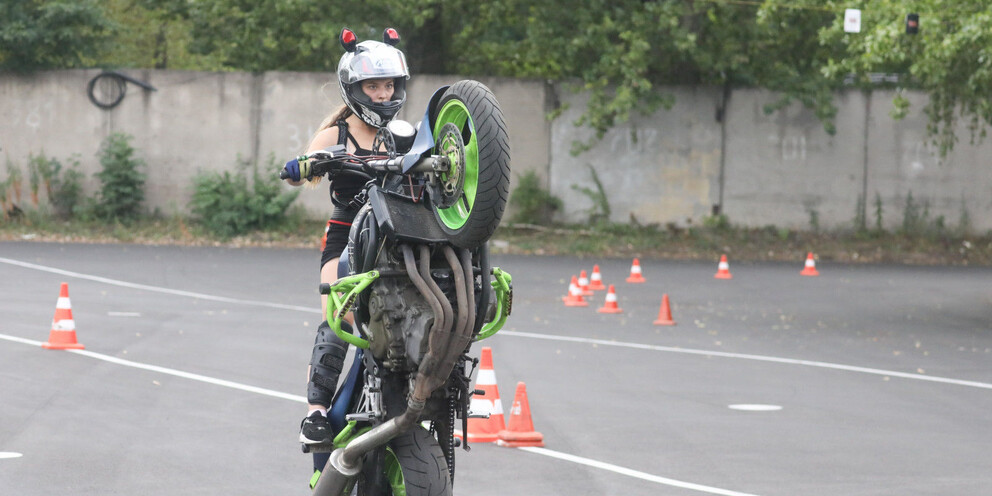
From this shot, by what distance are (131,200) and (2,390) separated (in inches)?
674

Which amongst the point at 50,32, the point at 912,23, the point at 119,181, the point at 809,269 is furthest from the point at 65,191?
the point at 912,23

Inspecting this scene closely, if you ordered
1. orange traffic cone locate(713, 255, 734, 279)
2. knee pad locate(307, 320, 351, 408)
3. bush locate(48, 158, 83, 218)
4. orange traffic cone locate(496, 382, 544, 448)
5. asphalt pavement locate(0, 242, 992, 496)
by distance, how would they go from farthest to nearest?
1. bush locate(48, 158, 83, 218)
2. orange traffic cone locate(713, 255, 734, 279)
3. orange traffic cone locate(496, 382, 544, 448)
4. asphalt pavement locate(0, 242, 992, 496)
5. knee pad locate(307, 320, 351, 408)

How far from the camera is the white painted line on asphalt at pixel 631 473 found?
702cm

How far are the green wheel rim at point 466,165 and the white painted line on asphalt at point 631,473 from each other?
2978mm

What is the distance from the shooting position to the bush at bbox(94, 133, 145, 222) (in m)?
25.8

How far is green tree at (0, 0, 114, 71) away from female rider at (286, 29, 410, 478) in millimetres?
22395

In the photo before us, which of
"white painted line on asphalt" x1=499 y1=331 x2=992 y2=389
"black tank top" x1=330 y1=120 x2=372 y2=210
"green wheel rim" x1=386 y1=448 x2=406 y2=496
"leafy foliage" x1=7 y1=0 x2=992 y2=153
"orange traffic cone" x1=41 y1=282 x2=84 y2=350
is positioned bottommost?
"white painted line on asphalt" x1=499 y1=331 x2=992 y2=389

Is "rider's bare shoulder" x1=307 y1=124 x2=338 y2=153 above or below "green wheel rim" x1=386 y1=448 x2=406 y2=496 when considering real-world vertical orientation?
Answer: above

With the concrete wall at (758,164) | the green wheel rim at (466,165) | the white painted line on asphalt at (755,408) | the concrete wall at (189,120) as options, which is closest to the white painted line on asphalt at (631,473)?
the white painted line on asphalt at (755,408)

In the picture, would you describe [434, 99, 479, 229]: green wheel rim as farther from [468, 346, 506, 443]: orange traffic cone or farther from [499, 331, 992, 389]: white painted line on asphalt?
[499, 331, 992, 389]: white painted line on asphalt

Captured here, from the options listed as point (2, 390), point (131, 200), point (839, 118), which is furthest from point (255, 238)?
point (2, 390)

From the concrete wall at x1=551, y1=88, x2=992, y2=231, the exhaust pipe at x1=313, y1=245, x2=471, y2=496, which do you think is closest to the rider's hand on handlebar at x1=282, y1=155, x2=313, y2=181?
the exhaust pipe at x1=313, y1=245, x2=471, y2=496

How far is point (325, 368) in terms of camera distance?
209 inches

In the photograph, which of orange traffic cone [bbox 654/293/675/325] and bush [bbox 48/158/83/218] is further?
bush [bbox 48/158/83/218]
